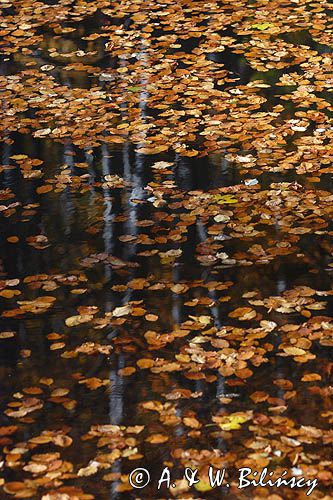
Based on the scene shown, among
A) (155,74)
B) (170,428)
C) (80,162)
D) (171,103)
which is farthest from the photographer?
(155,74)

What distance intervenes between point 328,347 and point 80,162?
2.70 meters

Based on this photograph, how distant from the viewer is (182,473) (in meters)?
3.41

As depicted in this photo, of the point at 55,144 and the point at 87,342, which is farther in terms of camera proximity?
the point at 55,144

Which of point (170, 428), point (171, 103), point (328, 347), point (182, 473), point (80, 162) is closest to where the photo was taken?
point (182, 473)

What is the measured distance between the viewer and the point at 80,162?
6156mm

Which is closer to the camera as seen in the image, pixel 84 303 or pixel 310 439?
pixel 310 439

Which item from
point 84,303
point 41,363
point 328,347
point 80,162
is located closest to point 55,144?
point 80,162

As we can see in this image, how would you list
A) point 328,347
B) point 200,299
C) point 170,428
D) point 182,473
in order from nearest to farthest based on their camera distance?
point 182,473 < point 170,428 < point 328,347 < point 200,299

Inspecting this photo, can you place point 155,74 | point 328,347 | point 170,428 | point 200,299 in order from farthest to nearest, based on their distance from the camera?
point 155,74 < point 200,299 < point 328,347 < point 170,428

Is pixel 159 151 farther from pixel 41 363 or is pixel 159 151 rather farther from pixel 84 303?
pixel 41 363

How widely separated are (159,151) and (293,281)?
1933mm

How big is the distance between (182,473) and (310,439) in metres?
0.55

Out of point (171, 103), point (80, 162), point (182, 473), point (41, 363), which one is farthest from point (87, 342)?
point (171, 103)

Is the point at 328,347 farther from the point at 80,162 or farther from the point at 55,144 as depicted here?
the point at 55,144
